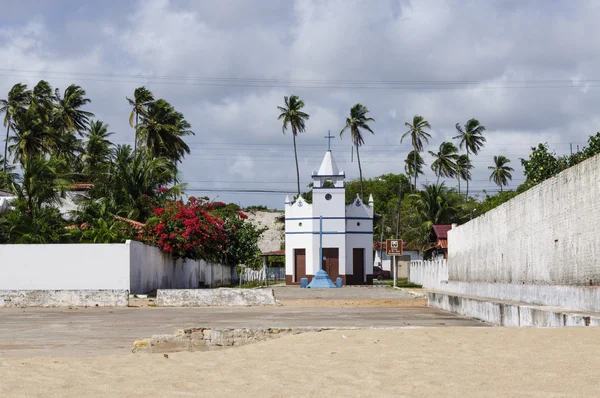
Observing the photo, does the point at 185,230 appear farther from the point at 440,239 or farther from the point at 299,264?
the point at 440,239

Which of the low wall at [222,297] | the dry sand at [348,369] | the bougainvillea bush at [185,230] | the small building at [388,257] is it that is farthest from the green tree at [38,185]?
the small building at [388,257]

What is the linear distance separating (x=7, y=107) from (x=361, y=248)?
102ft

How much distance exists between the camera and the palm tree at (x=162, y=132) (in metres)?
62.4

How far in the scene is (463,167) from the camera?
83.5 metres

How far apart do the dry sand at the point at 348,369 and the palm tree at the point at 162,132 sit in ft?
174

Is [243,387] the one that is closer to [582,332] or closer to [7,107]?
[582,332]

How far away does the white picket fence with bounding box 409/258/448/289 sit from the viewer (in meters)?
41.4

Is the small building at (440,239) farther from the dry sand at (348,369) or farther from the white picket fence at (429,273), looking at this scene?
the dry sand at (348,369)

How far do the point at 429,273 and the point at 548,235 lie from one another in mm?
28104

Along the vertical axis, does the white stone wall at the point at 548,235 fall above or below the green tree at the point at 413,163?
below

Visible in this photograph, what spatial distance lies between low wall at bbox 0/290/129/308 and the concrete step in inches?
412

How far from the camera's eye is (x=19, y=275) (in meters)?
30.1

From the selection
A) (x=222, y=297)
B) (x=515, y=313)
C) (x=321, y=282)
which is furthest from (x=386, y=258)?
(x=515, y=313)

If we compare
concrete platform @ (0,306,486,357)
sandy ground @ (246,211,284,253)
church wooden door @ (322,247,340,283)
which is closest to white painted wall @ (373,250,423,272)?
sandy ground @ (246,211,284,253)
